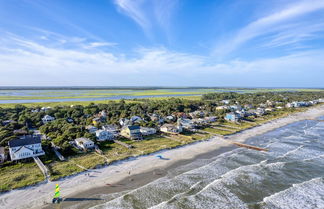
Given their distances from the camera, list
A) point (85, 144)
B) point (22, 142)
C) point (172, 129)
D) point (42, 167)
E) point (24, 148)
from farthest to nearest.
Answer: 1. point (172, 129)
2. point (85, 144)
3. point (22, 142)
4. point (24, 148)
5. point (42, 167)

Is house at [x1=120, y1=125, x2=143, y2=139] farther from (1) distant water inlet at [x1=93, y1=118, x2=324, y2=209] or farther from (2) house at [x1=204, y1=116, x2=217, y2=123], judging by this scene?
(2) house at [x1=204, y1=116, x2=217, y2=123]

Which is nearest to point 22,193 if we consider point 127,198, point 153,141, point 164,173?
point 127,198

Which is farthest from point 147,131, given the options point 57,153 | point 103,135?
point 57,153

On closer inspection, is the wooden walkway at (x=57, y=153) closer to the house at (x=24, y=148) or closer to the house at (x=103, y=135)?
the house at (x=24, y=148)

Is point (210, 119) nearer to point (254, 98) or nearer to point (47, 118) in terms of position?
point (47, 118)

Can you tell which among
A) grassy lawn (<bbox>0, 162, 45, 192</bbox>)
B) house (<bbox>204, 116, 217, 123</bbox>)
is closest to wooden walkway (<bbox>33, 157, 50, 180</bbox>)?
grassy lawn (<bbox>0, 162, 45, 192</bbox>)

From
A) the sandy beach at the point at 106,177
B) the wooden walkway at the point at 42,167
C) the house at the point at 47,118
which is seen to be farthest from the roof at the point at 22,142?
the house at the point at 47,118

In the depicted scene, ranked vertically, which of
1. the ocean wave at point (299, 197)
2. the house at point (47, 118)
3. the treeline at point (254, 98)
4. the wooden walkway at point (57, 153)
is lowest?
the ocean wave at point (299, 197)
